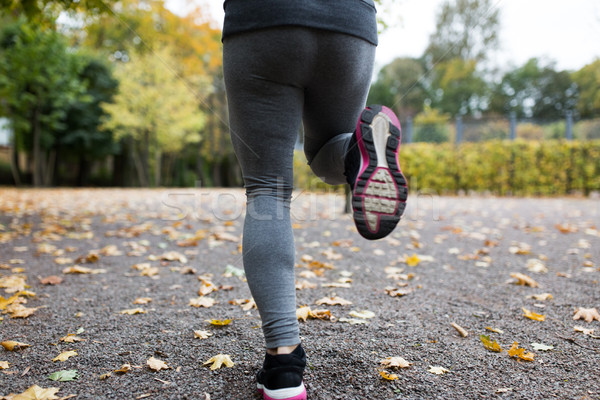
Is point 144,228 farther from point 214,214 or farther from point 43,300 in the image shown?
point 43,300

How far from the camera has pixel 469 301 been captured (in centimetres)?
237

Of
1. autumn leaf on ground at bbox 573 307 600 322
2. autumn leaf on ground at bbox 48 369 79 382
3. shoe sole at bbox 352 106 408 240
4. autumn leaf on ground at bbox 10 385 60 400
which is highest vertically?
shoe sole at bbox 352 106 408 240

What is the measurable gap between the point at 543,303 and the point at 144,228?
406 centimetres

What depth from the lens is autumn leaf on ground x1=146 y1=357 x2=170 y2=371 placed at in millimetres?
1495

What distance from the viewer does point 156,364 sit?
59.7 inches

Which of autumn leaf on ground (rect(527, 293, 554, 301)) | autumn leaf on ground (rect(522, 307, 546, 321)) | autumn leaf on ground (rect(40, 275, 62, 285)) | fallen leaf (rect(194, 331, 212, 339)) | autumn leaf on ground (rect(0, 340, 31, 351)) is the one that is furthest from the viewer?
autumn leaf on ground (rect(40, 275, 62, 285))

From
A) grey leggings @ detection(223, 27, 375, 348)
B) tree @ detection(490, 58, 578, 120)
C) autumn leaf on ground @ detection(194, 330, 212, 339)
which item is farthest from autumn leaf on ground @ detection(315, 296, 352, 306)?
tree @ detection(490, 58, 578, 120)

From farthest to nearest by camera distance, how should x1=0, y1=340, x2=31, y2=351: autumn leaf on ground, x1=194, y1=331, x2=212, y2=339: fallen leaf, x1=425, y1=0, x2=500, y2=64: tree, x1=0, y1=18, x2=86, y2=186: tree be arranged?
x1=425, y1=0, x2=500, y2=64: tree
x1=0, y1=18, x2=86, y2=186: tree
x1=194, y1=331, x2=212, y2=339: fallen leaf
x1=0, y1=340, x2=31, y2=351: autumn leaf on ground

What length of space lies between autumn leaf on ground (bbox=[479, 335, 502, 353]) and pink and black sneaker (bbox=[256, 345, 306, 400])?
3.00ft

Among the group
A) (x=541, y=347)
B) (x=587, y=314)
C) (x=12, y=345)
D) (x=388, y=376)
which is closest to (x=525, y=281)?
(x=587, y=314)

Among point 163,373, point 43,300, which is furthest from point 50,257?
point 163,373

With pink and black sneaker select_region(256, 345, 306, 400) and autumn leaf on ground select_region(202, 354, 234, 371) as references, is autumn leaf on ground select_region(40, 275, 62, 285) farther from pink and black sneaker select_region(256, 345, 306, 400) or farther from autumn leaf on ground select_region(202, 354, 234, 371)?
pink and black sneaker select_region(256, 345, 306, 400)

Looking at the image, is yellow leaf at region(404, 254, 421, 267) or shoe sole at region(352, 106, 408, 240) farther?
yellow leaf at region(404, 254, 421, 267)

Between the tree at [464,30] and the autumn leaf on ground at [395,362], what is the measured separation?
34.4 m
